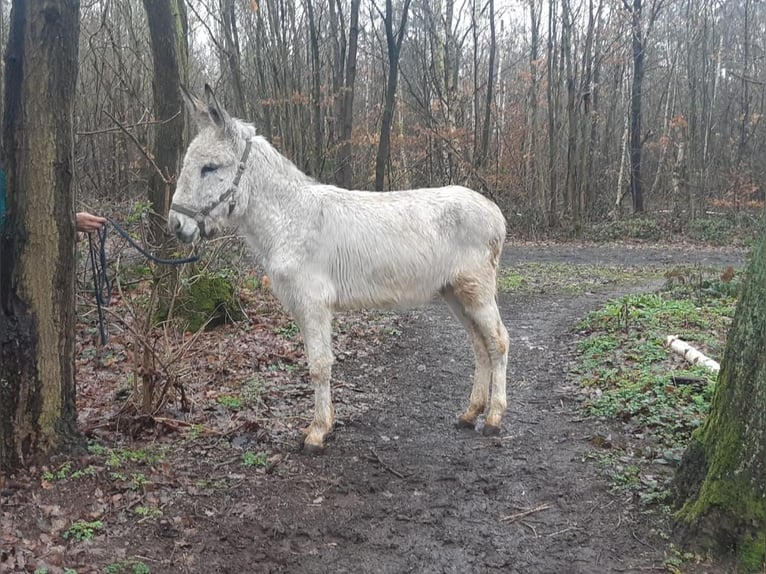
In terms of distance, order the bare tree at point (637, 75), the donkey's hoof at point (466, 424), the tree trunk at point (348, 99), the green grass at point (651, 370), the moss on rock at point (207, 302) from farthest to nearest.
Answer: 1. the bare tree at point (637, 75)
2. the tree trunk at point (348, 99)
3. the moss on rock at point (207, 302)
4. the donkey's hoof at point (466, 424)
5. the green grass at point (651, 370)

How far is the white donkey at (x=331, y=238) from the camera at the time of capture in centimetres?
491

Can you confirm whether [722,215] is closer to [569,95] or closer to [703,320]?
[569,95]

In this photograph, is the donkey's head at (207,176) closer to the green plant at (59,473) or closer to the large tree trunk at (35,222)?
the large tree trunk at (35,222)

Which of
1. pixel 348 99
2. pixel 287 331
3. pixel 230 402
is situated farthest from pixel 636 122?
pixel 230 402

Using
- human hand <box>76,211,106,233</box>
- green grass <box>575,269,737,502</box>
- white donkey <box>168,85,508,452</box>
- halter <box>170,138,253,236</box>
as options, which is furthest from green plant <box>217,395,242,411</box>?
green grass <box>575,269,737,502</box>

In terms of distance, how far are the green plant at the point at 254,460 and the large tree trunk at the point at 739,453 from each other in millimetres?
2740

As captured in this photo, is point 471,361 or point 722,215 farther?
point 722,215

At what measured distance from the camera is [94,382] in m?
6.38

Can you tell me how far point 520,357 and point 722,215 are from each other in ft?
66.3

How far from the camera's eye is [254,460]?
4617 millimetres

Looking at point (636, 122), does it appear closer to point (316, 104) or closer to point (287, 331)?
point (316, 104)

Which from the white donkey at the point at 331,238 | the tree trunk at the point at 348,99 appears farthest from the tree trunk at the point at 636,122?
the white donkey at the point at 331,238

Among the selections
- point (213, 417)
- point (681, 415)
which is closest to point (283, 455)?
point (213, 417)

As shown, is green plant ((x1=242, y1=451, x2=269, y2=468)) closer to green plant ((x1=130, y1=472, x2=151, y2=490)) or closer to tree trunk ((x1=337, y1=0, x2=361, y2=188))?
green plant ((x1=130, y1=472, x2=151, y2=490))
